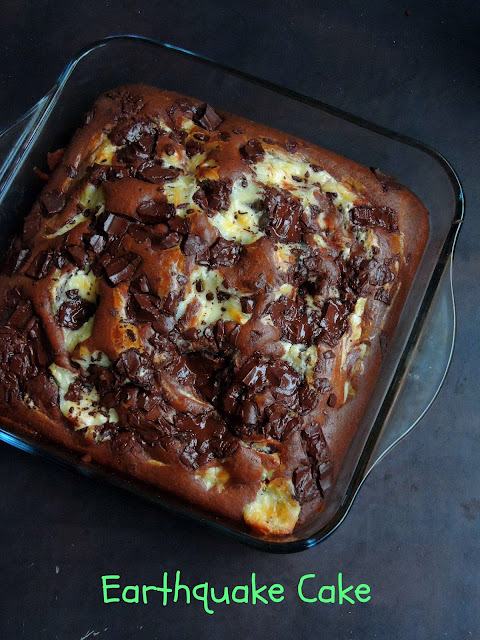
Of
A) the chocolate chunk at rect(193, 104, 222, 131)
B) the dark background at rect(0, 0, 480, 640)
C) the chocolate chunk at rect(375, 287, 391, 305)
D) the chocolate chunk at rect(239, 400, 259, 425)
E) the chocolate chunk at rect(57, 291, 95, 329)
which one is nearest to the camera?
the chocolate chunk at rect(239, 400, 259, 425)

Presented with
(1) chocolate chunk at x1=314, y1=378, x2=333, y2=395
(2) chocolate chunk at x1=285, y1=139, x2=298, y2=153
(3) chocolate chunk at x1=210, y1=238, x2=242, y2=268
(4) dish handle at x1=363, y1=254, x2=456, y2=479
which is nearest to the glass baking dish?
(4) dish handle at x1=363, y1=254, x2=456, y2=479

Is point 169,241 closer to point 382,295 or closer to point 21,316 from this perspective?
point 21,316

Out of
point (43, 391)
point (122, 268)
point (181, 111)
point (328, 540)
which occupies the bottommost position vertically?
point (328, 540)

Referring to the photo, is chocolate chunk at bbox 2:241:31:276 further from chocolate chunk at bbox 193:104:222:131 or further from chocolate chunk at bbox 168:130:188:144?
chocolate chunk at bbox 193:104:222:131

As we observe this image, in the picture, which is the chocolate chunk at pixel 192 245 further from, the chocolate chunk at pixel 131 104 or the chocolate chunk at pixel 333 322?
the chocolate chunk at pixel 131 104

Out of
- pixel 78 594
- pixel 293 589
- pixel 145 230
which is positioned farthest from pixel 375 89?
pixel 78 594

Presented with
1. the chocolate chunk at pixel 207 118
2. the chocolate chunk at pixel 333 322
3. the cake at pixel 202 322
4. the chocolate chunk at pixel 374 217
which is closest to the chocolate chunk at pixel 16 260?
the cake at pixel 202 322

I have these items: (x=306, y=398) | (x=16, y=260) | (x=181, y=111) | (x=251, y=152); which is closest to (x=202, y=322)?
(x=306, y=398)

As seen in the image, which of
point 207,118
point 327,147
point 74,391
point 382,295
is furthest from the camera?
point 327,147
